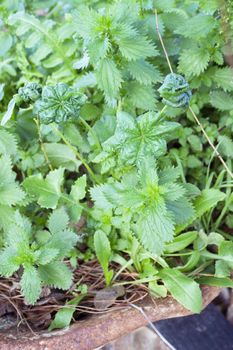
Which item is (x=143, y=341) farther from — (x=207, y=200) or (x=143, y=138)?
(x=143, y=138)

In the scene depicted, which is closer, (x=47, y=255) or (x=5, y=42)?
(x=47, y=255)

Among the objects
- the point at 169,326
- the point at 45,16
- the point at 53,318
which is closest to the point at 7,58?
the point at 45,16

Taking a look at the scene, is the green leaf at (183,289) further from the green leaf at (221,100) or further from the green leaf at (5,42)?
the green leaf at (5,42)

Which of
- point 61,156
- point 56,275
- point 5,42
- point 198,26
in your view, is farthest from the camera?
point 5,42

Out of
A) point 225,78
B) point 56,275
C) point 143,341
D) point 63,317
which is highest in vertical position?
point 225,78

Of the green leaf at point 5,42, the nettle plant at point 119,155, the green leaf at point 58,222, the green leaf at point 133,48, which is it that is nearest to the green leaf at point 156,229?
the nettle plant at point 119,155

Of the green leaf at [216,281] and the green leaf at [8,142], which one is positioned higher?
the green leaf at [8,142]

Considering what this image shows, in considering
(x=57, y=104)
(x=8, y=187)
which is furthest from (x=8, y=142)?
(x=57, y=104)

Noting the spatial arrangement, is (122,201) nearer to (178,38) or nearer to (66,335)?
(66,335)

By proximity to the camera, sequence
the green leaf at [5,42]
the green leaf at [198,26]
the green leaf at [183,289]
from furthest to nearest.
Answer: the green leaf at [5,42] → the green leaf at [198,26] → the green leaf at [183,289]
